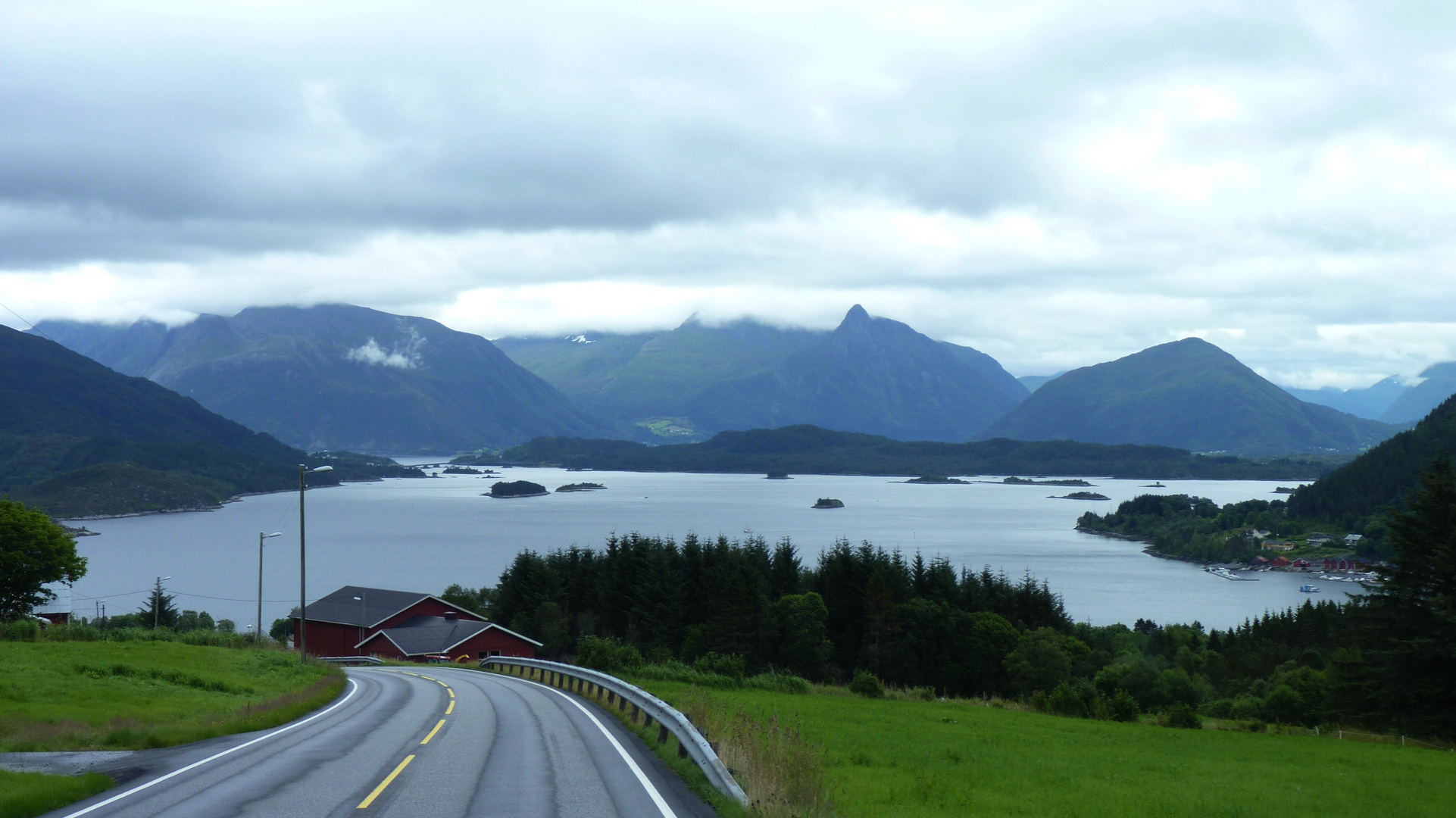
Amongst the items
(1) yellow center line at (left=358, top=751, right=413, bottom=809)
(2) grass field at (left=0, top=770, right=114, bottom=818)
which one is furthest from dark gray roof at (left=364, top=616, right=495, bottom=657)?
(2) grass field at (left=0, top=770, right=114, bottom=818)

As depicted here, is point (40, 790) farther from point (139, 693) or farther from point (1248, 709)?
point (1248, 709)

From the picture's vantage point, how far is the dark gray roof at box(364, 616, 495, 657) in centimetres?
6350

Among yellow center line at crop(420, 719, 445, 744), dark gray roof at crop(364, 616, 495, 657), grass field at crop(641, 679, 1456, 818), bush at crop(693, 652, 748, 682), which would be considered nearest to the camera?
grass field at crop(641, 679, 1456, 818)

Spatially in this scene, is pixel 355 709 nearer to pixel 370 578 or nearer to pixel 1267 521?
pixel 370 578

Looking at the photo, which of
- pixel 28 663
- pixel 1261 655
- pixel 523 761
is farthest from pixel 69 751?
pixel 1261 655

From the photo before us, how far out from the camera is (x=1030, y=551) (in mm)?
143500

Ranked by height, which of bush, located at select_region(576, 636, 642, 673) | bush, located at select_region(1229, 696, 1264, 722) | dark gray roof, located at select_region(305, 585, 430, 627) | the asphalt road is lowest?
dark gray roof, located at select_region(305, 585, 430, 627)

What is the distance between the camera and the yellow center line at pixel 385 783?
984 cm

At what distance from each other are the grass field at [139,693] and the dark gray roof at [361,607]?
34.0 meters

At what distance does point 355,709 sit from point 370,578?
99.6 m

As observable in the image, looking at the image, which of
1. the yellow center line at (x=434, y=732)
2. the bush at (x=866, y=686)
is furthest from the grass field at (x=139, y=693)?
the bush at (x=866, y=686)

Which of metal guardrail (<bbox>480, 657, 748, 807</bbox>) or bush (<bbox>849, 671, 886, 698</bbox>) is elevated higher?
metal guardrail (<bbox>480, 657, 748, 807</bbox>)

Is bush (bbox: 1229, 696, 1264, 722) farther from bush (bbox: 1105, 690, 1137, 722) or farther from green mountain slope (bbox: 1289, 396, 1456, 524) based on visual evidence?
green mountain slope (bbox: 1289, 396, 1456, 524)

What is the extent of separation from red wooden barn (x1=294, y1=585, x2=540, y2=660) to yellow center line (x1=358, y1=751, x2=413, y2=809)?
52356 millimetres
